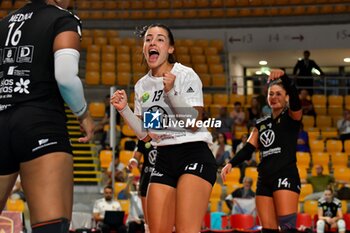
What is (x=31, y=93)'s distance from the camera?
3.82 m

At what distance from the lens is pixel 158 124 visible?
583 cm

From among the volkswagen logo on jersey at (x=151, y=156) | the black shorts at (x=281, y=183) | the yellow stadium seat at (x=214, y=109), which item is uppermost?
the yellow stadium seat at (x=214, y=109)

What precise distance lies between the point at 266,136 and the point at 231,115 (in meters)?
11.4

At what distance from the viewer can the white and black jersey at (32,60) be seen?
151 inches

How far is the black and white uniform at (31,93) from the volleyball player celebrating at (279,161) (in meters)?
3.47

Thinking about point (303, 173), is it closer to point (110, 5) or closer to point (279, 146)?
point (279, 146)

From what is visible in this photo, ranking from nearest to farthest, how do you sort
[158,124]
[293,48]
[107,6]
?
[158,124] < [293,48] < [107,6]

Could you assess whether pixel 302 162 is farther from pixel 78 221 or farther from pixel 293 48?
pixel 293 48

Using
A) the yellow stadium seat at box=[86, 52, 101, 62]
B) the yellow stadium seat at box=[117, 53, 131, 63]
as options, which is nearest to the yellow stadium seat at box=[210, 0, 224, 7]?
the yellow stadium seat at box=[117, 53, 131, 63]

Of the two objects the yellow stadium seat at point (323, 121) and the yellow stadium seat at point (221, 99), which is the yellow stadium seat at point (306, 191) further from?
the yellow stadium seat at point (221, 99)

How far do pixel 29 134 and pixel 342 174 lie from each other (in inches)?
517

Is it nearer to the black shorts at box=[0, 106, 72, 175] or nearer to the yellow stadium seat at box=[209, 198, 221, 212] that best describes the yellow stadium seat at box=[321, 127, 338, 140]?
the yellow stadium seat at box=[209, 198, 221, 212]

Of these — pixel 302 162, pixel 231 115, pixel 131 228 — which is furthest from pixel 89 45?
pixel 131 228

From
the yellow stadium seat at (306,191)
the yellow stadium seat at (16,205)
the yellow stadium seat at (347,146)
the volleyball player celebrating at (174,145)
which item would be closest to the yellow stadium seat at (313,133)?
the yellow stadium seat at (347,146)
